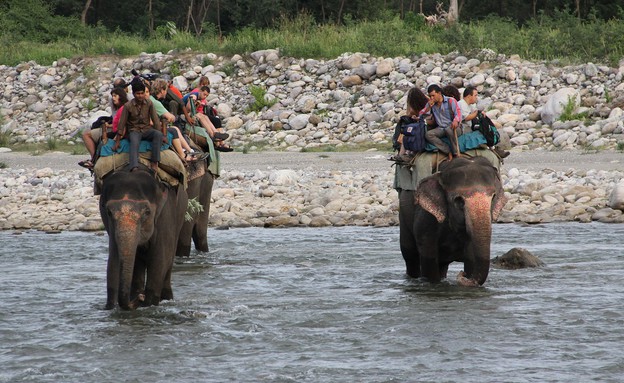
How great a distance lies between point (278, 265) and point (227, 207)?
6.14m

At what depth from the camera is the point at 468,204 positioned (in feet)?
39.4

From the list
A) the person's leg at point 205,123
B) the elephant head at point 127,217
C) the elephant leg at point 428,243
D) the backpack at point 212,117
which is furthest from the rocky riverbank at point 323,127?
the elephant head at point 127,217

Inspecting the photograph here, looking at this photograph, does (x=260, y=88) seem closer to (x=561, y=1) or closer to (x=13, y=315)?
(x=561, y=1)

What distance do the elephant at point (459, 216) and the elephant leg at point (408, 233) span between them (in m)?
0.17

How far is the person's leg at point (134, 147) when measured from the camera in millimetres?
10915

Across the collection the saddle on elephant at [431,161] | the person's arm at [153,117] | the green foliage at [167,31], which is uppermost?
the green foliage at [167,31]

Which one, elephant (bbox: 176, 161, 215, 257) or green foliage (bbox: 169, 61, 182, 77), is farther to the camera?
green foliage (bbox: 169, 61, 182, 77)

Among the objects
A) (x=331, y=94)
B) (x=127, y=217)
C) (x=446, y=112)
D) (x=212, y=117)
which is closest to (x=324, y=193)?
(x=212, y=117)

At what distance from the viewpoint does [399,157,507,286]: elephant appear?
12.0 meters

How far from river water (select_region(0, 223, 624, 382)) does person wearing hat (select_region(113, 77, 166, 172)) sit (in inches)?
60.9

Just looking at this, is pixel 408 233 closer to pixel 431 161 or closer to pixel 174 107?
pixel 431 161

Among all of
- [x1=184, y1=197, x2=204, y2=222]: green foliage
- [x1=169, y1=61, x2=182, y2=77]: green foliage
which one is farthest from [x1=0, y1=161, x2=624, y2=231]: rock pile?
[x1=169, y1=61, x2=182, y2=77]: green foliage

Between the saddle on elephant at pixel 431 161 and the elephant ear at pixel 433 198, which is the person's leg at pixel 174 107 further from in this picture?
the elephant ear at pixel 433 198

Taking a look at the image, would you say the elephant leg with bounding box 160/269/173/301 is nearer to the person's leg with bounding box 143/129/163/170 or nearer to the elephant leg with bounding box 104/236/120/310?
the elephant leg with bounding box 104/236/120/310
